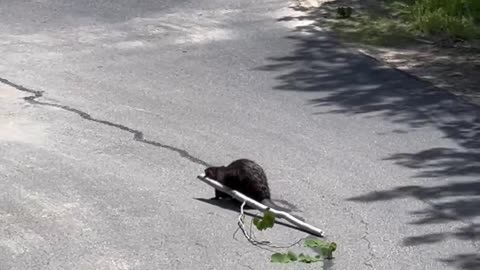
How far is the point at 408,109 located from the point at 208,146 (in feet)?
7.53

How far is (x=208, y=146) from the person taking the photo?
8188mm

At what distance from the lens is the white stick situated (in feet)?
20.8

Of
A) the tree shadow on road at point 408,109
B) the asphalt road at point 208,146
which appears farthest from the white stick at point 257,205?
the tree shadow on road at point 408,109

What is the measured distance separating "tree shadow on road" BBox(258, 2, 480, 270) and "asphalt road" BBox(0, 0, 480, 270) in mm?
21

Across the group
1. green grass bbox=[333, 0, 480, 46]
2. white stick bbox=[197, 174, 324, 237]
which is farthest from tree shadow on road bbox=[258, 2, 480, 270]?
white stick bbox=[197, 174, 324, 237]

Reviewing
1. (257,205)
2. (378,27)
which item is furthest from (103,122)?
(378,27)

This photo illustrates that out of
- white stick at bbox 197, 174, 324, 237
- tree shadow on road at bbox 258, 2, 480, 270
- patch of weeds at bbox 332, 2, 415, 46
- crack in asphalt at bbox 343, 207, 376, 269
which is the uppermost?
white stick at bbox 197, 174, 324, 237

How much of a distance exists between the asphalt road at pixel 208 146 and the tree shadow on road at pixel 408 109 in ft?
0.07

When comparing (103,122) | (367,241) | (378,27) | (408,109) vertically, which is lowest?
(378,27)

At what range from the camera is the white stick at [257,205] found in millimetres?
6348

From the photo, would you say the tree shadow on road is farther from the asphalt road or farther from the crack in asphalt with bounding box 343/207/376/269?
Result: the crack in asphalt with bounding box 343/207/376/269

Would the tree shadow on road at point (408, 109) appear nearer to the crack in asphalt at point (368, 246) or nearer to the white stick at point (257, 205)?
the crack in asphalt at point (368, 246)

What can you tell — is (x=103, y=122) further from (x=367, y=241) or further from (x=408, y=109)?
(x=367, y=241)

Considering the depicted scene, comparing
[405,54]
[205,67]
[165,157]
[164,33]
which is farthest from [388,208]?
[164,33]
